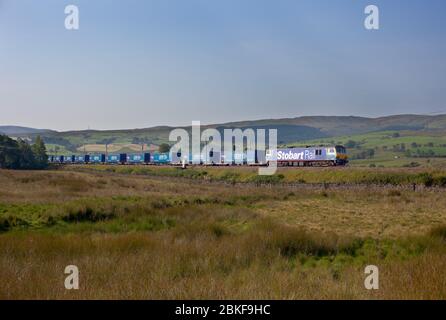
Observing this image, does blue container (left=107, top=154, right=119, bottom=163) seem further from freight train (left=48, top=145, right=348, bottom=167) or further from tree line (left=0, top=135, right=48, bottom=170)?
tree line (left=0, top=135, right=48, bottom=170)

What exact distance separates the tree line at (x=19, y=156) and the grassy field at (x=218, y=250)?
54262mm

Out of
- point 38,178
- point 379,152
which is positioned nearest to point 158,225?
point 38,178

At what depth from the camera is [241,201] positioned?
103 feet

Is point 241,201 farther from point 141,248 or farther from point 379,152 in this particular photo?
point 379,152

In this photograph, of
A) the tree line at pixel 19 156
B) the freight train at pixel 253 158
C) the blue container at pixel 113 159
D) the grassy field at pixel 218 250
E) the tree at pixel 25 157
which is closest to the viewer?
the grassy field at pixel 218 250

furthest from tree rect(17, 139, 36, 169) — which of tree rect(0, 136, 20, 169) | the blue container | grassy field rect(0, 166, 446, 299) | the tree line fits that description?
grassy field rect(0, 166, 446, 299)

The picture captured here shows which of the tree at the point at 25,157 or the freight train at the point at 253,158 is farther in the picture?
the tree at the point at 25,157

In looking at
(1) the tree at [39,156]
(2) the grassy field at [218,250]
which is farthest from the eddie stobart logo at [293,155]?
(1) the tree at [39,156]

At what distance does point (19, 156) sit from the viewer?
78250mm

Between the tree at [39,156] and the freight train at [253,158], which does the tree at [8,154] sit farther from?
the freight train at [253,158]

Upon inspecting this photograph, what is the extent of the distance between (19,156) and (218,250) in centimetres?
7735

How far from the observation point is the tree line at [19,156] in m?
76.5

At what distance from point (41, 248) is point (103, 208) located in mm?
11708
